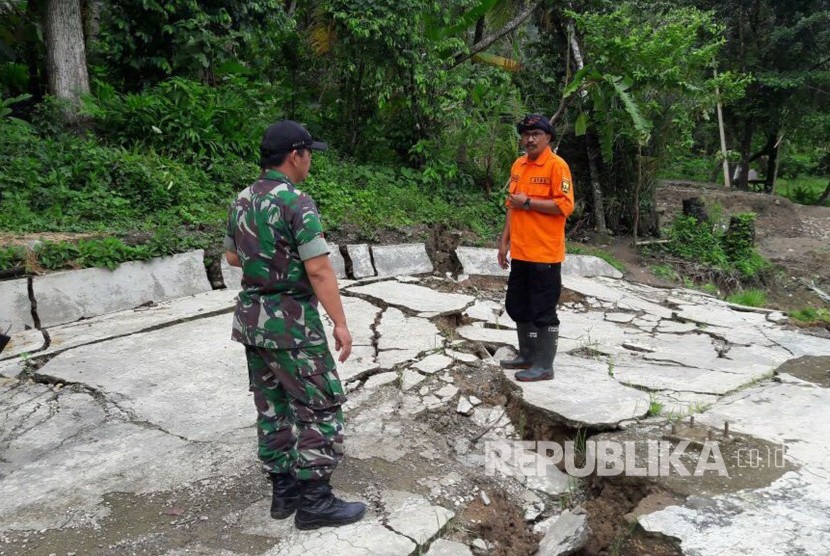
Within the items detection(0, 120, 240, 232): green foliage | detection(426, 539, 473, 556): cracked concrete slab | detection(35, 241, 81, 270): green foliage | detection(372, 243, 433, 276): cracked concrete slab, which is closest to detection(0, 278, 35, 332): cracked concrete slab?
detection(35, 241, 81, 270): green foliage

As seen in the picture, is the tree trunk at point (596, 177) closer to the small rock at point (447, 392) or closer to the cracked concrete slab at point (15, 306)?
the small rock at point (447, 392)

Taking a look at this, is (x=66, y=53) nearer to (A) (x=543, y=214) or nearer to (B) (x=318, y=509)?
(A) (x=543, y=214)

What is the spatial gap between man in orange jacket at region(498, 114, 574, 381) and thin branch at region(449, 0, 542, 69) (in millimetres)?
6481

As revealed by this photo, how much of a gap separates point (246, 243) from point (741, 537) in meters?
2.30

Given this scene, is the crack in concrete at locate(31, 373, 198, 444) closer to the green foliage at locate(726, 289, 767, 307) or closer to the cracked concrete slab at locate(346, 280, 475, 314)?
the cracked concrete slab at locate(346, 280, 475, 314)

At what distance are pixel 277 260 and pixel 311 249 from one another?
160 millimetres

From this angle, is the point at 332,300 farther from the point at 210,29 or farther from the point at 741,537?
the point at 210,29

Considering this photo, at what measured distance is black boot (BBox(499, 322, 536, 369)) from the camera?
14.4 feet

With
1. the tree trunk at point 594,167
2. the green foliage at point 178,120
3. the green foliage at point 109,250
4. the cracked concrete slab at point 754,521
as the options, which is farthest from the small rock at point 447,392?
the tree trunk at point 594,167

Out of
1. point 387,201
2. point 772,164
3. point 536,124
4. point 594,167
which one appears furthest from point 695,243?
point 772,164

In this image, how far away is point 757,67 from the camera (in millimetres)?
15789

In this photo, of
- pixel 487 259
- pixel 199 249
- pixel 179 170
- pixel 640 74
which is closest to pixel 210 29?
pixel 179 170

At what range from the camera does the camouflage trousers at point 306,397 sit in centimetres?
260

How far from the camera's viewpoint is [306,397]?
8.52 feet
